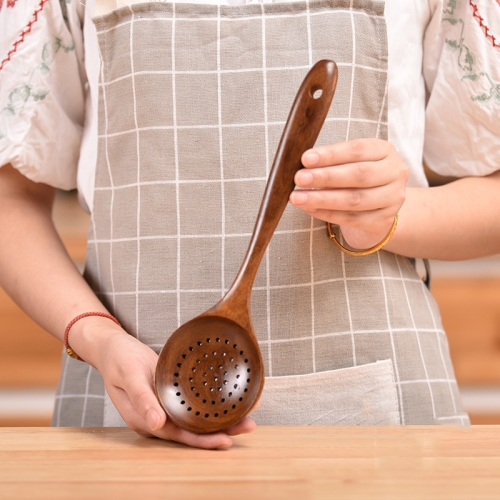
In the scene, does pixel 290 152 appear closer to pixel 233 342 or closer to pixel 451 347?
pixel 233 342

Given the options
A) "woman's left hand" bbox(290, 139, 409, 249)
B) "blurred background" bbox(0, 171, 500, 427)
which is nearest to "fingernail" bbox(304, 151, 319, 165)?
"woman's left hand" bbox(290, 139, 409, 249)

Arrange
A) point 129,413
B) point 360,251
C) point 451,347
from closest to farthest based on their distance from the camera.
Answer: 1. point 129,413
2. point 360,251
3. point 451,347

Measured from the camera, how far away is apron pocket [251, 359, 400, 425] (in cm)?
67

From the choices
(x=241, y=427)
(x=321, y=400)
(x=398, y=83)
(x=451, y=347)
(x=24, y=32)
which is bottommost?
(x=451, y=347)

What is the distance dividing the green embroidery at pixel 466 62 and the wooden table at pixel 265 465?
13.7 inches

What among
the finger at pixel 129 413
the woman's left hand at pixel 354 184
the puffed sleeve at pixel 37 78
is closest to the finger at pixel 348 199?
the woman's left hand at pixel 354 184

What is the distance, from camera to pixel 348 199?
0.54 metres

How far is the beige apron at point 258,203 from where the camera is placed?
0.68m

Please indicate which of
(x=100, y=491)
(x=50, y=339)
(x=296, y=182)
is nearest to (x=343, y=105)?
(x=296, y=182)

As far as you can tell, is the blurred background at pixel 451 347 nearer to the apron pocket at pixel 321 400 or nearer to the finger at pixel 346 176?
the apron pocket at pixel 321 400

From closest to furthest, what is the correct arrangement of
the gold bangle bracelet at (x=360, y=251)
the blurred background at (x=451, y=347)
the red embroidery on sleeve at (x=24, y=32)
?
the gold bangle bracelet at (x=360, y=251)
the red embroidery on sleeve at (x=24, y=32)
the blurred background at (x=451, y=347)

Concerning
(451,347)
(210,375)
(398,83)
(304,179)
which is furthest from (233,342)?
(451,347)

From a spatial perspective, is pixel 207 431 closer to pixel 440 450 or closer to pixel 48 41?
pixel 440 450

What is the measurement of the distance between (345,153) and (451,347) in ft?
3.30
